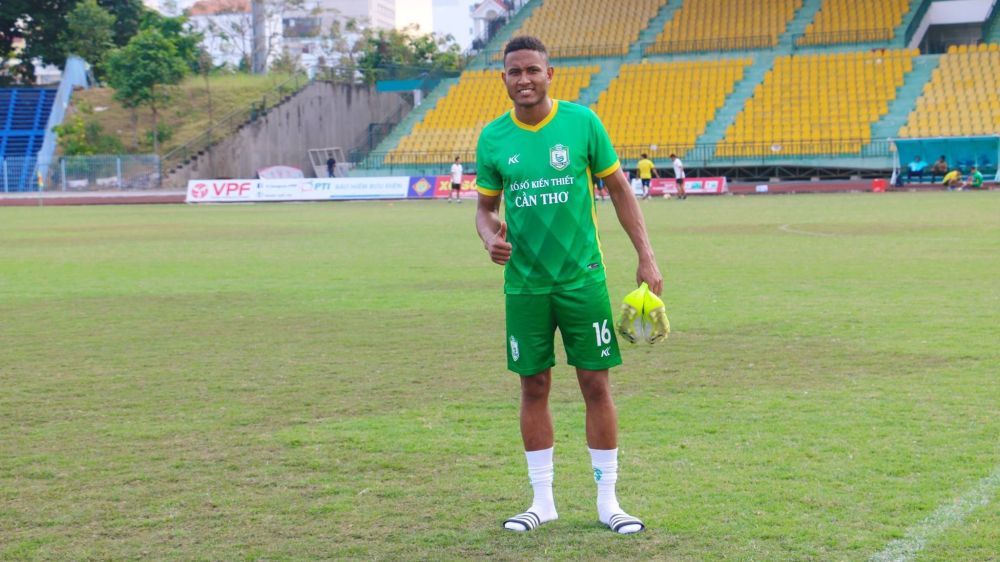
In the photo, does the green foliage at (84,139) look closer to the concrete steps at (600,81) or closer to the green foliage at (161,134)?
the green foliage at (161,134)

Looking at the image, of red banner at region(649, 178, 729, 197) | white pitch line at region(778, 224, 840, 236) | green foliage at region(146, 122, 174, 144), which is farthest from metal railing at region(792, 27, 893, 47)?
green foliage at region(146, 122, 174, 144)

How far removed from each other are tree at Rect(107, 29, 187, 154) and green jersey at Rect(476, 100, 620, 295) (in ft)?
188

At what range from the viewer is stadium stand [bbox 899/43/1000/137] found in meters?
46.9

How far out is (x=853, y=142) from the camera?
4778 cm

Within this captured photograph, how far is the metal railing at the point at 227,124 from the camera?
196 ft

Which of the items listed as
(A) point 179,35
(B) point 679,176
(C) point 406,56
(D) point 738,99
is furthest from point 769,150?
(A) point 179,35

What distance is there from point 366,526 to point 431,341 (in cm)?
615

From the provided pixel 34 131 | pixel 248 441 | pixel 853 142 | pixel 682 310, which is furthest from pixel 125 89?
pixel 248 441

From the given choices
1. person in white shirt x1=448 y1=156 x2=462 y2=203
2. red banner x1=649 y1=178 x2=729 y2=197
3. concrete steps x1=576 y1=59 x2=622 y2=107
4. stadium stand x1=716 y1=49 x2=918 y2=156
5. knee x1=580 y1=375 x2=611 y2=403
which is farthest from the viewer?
concrete steps x1=576 y1=59 x2=622 y2=107

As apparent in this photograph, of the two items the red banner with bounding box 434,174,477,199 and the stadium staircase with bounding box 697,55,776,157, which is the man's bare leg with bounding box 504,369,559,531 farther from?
the stadium staircase with bounding box 697,55,776,157

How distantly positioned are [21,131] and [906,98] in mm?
42143

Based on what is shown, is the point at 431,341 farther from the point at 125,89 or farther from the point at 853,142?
the point at 125,89

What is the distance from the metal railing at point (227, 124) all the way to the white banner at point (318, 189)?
10213 mm

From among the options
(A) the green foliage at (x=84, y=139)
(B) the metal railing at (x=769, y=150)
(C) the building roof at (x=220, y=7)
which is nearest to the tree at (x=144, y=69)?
(A) the green foliage at (x=84, y=139)
